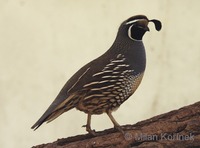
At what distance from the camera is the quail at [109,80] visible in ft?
4.49

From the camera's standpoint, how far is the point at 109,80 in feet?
4.56

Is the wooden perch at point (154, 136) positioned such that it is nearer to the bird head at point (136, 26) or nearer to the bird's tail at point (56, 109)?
the bird's tail at point (56, 109)

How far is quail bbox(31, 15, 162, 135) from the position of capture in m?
1.37

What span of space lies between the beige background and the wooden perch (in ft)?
1.73

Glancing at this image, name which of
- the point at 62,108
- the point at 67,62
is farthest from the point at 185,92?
the point at 62,108

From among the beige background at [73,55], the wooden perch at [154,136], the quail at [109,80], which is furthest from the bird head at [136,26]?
the beige background at [73,55]

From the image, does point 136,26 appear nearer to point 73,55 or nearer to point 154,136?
point 154,136

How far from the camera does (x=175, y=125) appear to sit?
55.1 inches

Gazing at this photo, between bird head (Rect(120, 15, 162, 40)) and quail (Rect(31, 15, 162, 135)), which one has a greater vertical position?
bird head (Rect(120, 15, 162, 40))

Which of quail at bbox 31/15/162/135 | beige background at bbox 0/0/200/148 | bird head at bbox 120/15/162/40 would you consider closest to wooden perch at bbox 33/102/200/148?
quail at bbox 31/15/162/135

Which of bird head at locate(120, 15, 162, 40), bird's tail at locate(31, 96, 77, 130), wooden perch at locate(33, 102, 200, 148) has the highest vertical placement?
bird head at locate(120, 15, 162, 40)

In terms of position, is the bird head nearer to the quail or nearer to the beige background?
the quail

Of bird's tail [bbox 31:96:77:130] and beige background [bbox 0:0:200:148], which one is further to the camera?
beige background [bbox 0:0:200:148]

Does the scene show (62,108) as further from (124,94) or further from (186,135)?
(186,135)
